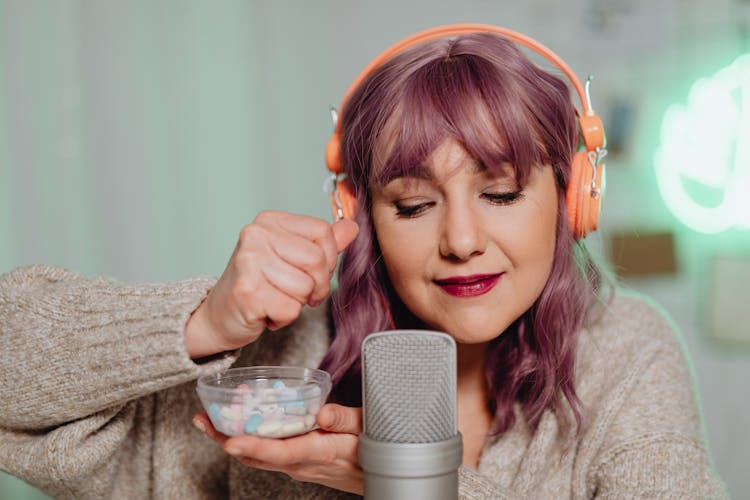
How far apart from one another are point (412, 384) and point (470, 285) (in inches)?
13.2

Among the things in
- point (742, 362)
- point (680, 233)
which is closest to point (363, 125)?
point (680, 233)

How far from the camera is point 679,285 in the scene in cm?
228

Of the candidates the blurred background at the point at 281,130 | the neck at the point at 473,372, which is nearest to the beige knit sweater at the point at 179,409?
the neck at the point at 473,372

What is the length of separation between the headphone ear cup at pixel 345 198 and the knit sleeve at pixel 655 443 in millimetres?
479

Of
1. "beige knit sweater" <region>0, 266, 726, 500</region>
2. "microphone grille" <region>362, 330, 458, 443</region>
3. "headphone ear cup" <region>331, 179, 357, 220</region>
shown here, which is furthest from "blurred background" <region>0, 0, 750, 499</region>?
"microphone grille" <region>362, 330, 458, 443</region>

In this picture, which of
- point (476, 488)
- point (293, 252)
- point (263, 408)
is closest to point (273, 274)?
point (293, 252)

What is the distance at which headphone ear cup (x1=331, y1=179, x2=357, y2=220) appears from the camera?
1070 mm

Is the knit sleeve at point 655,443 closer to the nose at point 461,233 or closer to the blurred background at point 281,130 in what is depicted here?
the nose at point 461,233

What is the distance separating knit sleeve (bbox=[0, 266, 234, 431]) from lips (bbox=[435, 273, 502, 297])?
0.99 feet

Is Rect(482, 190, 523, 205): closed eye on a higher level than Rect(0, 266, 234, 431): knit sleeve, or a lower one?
higher

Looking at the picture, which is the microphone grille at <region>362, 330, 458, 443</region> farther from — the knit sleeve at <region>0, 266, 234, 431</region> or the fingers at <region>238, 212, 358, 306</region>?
the knit sleeve at <region>0, 266, 234, 431</region>

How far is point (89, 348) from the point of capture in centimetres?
89

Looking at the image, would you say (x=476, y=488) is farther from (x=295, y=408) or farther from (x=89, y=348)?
(x=89, y=348)

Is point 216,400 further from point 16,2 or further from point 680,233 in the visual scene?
point 680,233
